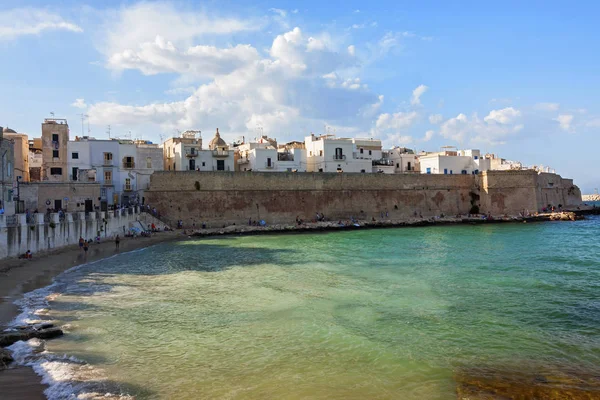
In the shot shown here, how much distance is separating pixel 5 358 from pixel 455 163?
1717 inches

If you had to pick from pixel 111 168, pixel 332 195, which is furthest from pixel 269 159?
pixel 111 168

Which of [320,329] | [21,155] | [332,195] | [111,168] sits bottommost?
[320,329]

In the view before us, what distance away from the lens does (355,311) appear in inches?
397

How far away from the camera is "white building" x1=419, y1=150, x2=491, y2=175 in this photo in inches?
1743

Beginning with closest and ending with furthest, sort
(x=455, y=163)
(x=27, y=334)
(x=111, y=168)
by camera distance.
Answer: (x=27, y=334)
(x=111, y=168)
(x=455, y=163)

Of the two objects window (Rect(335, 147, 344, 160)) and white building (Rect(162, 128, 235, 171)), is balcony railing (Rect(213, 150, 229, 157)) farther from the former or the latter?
window (Rect(335, 147, 344, 160))

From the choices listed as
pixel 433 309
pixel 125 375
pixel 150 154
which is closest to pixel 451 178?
pixel 150 154

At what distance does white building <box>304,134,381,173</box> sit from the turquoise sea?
82.6ft

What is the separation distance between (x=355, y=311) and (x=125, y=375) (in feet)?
16.9

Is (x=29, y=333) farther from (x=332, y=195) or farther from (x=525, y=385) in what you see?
(x=332, y=195)

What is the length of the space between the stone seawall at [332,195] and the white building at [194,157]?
4785mm

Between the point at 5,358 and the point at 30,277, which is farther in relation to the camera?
the point at 30,277

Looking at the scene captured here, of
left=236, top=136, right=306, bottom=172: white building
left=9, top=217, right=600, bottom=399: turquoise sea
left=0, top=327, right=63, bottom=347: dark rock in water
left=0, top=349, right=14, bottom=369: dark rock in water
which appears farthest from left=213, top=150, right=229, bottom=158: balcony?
left=0, top=349, right=14, bottom=369: dark rock in water

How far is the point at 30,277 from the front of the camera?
12.9m
